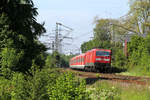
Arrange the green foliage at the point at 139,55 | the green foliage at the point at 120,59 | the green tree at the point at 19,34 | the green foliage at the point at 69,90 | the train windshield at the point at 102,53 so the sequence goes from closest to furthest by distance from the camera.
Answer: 1. the green foliage at the point at 69,90
2. the green tree at the point at 19,34
3. the green foliage at the point at 139,55
4. the train windshield at the point at 102,53
5. the green foliage at the point at 120,59

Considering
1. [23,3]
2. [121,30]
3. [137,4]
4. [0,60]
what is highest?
[137,4]

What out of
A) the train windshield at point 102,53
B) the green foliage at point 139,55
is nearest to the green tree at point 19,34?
the green foliage at point 139,55

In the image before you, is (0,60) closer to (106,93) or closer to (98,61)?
(106,93)

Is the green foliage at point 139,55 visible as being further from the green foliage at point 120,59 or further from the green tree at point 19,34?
the green tree at point 19,34

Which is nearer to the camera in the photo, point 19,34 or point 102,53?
point 19,34

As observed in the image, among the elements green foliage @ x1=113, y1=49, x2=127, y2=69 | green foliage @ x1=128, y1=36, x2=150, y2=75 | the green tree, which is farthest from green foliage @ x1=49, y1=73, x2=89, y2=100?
green foliage @ x1=113, y1=49, x2=127, y2=69

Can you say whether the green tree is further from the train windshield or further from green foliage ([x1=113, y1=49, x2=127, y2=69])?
green foliage ([x1=113, y1=49, x2=127, y2=69])

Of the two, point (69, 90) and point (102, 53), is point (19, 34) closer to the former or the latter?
point (69, 90)

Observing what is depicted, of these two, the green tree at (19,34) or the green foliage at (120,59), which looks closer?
the green tree at (19,34)

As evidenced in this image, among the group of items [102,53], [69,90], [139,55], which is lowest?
[69,90]

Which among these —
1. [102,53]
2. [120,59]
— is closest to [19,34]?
[102,53]

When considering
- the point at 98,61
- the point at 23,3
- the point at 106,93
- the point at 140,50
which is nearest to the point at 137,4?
the point at 140,50

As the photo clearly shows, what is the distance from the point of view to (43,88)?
9039 millimetres

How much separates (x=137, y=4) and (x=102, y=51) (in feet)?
73.9
